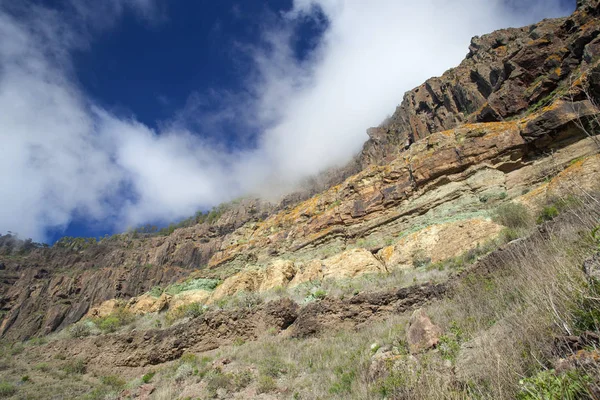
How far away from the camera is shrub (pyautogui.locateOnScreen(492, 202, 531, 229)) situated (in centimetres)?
1086

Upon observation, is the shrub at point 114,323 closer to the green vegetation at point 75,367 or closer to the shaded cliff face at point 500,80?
the green vegetation at point 75,367

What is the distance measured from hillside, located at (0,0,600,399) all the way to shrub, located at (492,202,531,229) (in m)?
0.07

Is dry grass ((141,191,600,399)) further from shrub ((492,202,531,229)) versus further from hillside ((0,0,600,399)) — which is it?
shrub ((492,202,531,229))

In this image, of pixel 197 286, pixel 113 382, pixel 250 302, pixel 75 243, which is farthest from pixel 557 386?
pixel 75 243

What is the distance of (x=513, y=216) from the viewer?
11469mm

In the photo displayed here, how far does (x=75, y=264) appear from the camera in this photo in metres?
81.4

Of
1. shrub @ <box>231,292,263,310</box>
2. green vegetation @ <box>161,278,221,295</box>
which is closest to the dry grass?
shrub @ <box>231,292,263,310</box>

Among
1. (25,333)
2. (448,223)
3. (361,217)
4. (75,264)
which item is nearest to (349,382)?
(448,223)

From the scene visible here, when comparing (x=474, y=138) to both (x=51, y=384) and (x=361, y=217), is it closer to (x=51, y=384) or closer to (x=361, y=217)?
(x=361, y=217)

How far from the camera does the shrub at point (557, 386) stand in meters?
1.93

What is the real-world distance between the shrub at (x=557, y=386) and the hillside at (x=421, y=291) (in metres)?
0.01

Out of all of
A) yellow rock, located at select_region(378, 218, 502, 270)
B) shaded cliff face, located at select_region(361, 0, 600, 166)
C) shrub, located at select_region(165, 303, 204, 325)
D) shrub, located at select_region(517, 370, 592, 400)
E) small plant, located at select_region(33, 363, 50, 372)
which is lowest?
yellow rock, located at select_region(378, 218, 502, 270)

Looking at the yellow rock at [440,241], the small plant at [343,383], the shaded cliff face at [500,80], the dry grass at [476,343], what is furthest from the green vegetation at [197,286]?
the shaded cliff face at [500,80]

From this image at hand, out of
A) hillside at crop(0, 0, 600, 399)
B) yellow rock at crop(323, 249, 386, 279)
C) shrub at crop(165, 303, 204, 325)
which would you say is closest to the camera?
hillside at crop(0, 0, 600, 399)
